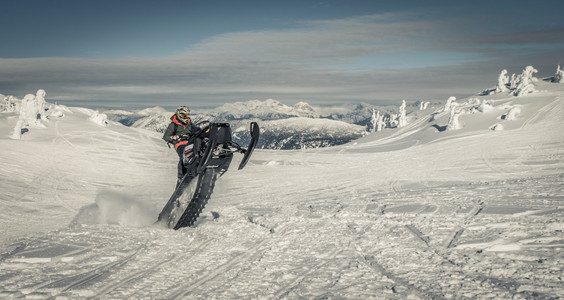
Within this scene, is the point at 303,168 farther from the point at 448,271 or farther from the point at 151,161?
the point at 448,271

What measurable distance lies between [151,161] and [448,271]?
22.3 m

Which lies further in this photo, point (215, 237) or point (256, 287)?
point (215, 237)

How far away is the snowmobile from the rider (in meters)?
0.02

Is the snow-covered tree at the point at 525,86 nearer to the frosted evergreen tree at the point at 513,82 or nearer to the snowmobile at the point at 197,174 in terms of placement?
the frosted evergreen tree at the point at 513,82

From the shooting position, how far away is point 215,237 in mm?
7070

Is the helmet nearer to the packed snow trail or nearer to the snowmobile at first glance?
the snowmobile

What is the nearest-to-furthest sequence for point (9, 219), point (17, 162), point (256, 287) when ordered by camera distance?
1. point (256, 287)
2. point (9, 219)
3. point (17, 162)

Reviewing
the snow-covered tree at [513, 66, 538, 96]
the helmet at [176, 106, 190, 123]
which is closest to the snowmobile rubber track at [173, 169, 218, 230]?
the helmet at [176, 106, 190, 123]

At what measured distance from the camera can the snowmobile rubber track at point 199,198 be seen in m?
7.86

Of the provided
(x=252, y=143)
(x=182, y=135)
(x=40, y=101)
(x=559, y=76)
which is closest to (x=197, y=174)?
(x=182, y=135)

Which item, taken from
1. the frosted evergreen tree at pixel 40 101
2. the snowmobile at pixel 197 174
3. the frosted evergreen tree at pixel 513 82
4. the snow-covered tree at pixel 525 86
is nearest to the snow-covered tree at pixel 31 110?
the frosted evergreen tree at pixel 40 101

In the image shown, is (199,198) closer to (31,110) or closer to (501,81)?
(31,110)

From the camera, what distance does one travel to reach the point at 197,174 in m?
7.99

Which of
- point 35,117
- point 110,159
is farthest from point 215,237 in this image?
point 35,117
